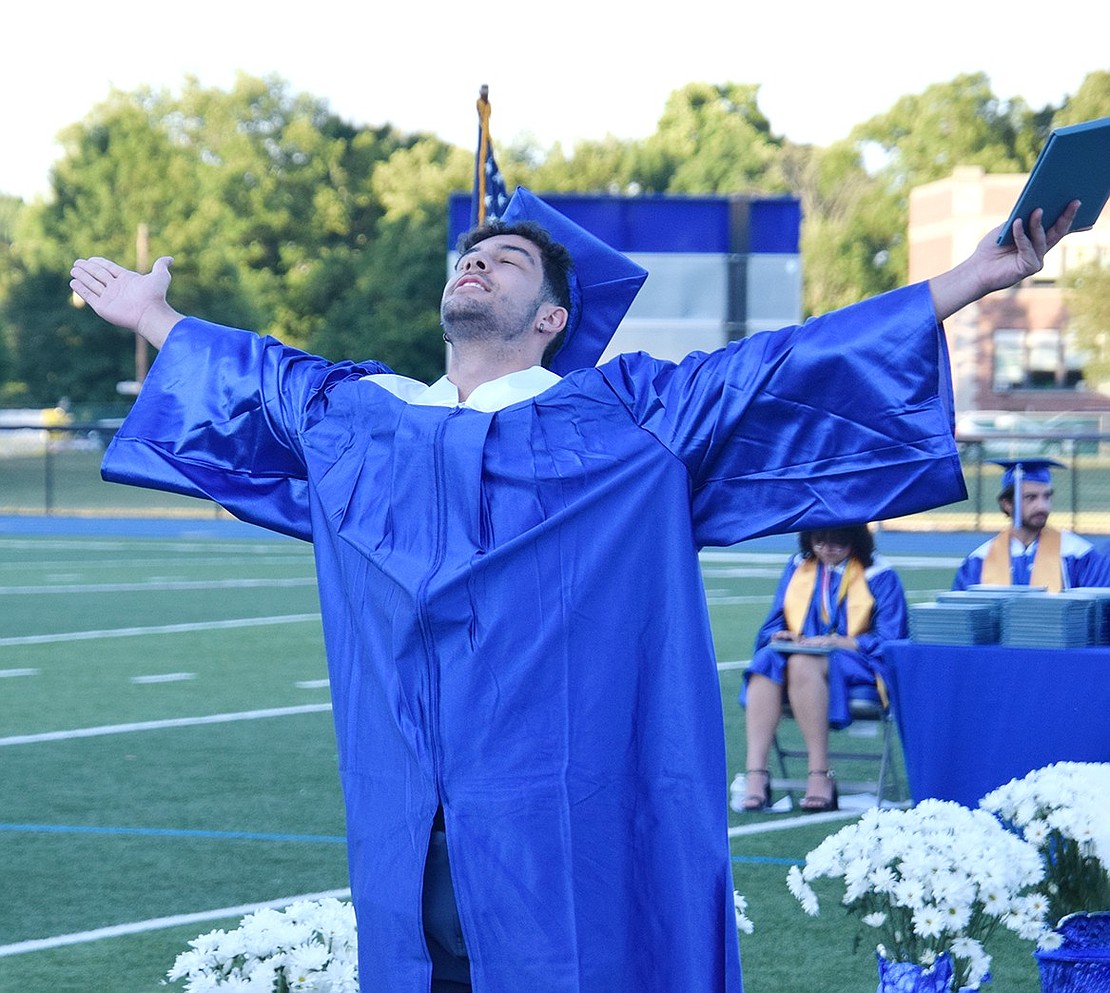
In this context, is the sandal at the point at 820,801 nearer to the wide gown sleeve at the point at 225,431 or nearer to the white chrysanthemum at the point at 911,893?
the white chrysanthemum at the point at 911,893

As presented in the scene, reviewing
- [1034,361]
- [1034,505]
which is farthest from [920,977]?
[1034,361]

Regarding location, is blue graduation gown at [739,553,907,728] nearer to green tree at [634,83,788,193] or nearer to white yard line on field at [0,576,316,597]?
white yard line on field at [0,576,316,597]

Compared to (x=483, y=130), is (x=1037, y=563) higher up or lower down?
lower down

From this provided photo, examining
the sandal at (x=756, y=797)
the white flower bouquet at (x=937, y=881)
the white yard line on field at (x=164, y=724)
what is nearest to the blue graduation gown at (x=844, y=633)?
the sandal at (x=756, y=797)

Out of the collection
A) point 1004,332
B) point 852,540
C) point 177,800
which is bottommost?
point 177,800

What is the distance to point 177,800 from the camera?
7586 millimetres

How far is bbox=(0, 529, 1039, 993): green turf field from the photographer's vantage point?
5383 mm

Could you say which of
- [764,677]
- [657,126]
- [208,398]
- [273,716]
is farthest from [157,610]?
[657,126]

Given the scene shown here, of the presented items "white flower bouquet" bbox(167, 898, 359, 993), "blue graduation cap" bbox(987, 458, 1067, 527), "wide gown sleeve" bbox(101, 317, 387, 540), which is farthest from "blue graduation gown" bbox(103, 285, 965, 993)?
"blue graduation cap" bbox(987, 458, 1067, 527)

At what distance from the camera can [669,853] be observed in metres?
2.78

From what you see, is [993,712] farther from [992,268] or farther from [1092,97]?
[1092,97]

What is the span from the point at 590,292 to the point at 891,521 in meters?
20.5

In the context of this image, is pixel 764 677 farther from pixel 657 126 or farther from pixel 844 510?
pixel 657 126

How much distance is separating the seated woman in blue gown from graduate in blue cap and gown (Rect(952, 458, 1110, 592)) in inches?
15.7
